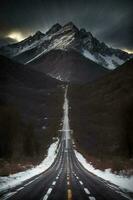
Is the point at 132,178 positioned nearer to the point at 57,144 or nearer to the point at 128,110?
the point at 128,110

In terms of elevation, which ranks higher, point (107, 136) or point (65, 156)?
point (107, 136)

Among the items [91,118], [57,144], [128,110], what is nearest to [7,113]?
[128,110]

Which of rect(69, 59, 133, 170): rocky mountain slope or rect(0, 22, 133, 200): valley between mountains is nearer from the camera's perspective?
rect(0, 22, 133, 200): valley between mountains

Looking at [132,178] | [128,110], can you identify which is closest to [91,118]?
[128,110]

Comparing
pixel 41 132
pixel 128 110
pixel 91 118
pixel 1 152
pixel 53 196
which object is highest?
pixel 91 118

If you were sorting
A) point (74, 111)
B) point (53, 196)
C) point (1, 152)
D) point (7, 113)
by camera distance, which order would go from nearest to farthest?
point (53, 196)
point (1, 152)
point (7, 113)
point (74, 111)

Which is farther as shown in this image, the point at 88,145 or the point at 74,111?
the point at 74,111

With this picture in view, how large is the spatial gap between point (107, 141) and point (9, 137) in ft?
146

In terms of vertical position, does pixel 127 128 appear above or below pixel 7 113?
below

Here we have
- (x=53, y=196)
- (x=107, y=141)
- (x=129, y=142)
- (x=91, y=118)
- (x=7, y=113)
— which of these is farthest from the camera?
(x=91, y=118)

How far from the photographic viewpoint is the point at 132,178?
20406 mm

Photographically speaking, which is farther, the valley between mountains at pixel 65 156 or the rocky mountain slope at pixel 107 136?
the rocky mountain slope at pixel 107 136

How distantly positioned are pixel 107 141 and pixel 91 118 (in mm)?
80744

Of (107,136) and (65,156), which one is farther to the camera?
(107,136)
